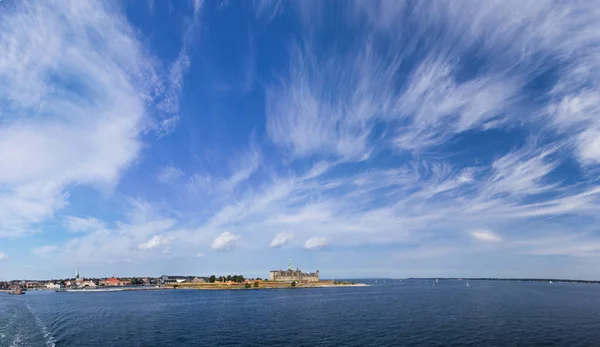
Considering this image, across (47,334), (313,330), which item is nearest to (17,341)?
(47,334)

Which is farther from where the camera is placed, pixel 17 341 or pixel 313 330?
pixel 313 330

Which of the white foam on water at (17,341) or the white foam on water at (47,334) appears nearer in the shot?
the white foam on water at (17,341)

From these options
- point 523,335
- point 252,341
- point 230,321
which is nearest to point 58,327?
point 230,321

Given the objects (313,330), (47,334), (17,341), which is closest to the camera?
(17,341)

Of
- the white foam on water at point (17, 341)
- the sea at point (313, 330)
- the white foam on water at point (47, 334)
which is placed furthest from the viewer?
the sea at point (313, 330)

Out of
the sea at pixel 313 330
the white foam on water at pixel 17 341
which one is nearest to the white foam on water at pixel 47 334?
the sea at pixel 313 330

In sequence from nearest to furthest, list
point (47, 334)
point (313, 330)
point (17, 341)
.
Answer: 1. point (17, 341)
2. point (47, 334)
3. point (313, 330)

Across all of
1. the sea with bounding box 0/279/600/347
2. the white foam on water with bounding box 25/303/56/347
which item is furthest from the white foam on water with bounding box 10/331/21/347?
the white foam on water with bounding box 25/303/56/347

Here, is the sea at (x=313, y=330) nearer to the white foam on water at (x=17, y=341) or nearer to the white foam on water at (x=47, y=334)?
the white foam on water at (x=17, y=341)

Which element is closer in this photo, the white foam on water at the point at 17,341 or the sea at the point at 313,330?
the white foam on water at the point at 17,341

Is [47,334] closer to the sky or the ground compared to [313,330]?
closer to the sky

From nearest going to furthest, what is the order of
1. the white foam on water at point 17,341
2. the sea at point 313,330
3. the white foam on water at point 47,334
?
the white foam on water at point 17,341, the white foam on water at point 47,334, the sea at point 313,330

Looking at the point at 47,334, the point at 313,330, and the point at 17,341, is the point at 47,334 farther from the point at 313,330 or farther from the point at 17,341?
the point at 313,330

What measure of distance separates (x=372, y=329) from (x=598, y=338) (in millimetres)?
43627
